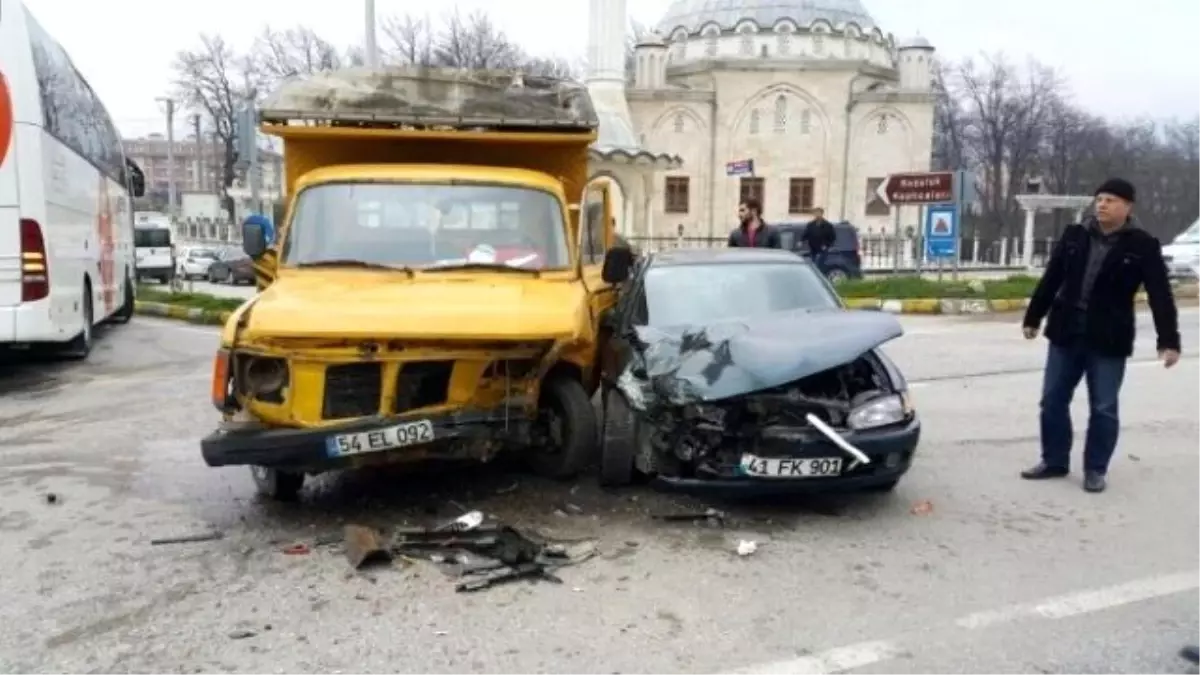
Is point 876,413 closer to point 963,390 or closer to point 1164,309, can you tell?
point 1164,309

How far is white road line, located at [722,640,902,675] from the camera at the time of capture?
4012 millimetres

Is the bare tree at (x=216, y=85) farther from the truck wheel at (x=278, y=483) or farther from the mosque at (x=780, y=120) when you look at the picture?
the truck wheel at (x=278, y=483)

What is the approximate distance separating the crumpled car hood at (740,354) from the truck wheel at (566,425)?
308mm

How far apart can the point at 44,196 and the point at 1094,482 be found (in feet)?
32.0

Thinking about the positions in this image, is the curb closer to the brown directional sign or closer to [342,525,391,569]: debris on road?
[342,525,391,569]: debris on road

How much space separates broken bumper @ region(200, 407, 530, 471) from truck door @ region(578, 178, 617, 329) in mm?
1400

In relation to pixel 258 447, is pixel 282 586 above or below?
below

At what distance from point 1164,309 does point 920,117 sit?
52.1 meters

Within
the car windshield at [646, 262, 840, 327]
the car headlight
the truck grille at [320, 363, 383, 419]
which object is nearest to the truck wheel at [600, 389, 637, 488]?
the car windshield at [646, 262, 840, 327]

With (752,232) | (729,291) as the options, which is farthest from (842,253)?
(729,291)

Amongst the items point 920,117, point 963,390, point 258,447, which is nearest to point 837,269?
point 963,390

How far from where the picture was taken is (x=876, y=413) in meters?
5.90

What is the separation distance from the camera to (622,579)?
16.4 feet

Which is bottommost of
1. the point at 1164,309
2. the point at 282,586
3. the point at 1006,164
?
the point at 282,586
